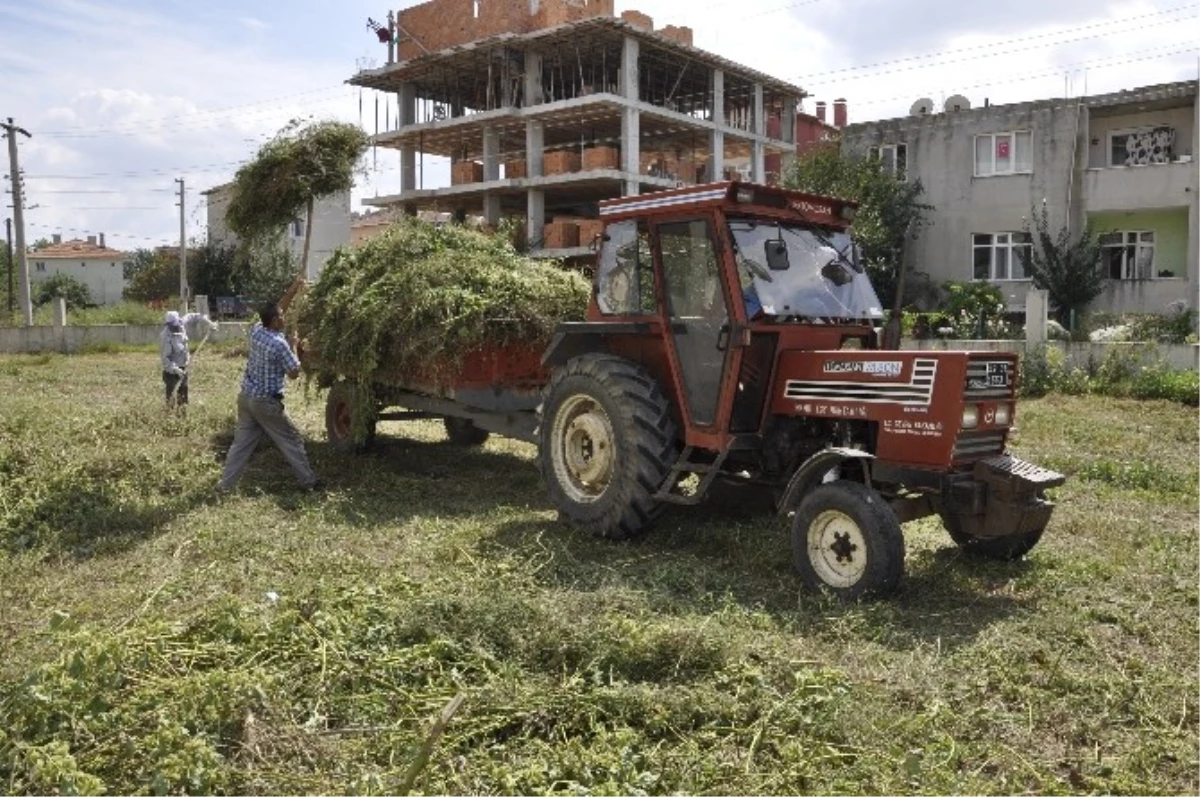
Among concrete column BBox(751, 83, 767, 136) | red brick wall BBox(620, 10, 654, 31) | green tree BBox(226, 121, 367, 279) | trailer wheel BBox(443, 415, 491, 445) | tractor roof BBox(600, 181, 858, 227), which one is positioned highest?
red brick wall BBox(620, 10, 654, 31)

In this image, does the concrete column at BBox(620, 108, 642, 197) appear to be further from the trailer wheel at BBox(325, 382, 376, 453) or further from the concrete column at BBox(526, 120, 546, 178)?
the trailer wheel at BBox(325, 382, 376, 453)

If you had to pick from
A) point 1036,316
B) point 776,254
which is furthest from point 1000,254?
point 776,254

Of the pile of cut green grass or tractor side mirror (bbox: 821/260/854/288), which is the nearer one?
tractor side mirror (bbox: 821/260/854/288)

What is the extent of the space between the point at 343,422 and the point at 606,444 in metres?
4.33

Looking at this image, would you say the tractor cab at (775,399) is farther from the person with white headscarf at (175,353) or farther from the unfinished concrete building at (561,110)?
the unfinished concrete building at (561,110)

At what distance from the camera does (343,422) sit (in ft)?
35.5

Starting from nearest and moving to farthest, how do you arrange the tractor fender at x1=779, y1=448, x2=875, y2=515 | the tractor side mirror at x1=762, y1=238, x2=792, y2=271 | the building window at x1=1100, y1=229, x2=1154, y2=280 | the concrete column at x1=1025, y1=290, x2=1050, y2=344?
1. the tractor fender at x1=779, y1=448, x2=875, y2=515
2. the tractor side mirror at x1=762, y1=238, x2=792, y2=271
3. the concrete column at x1=1025, y1=290, x2=1050, y2=344
4. the building window at x1=1100, y1=229, x2=1154, y2=280

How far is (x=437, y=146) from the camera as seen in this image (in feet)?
127

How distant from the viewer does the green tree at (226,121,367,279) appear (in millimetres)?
11156

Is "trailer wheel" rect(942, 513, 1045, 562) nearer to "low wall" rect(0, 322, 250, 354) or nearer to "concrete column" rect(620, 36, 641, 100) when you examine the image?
"low wall" rect(0, 322, 250, 354)

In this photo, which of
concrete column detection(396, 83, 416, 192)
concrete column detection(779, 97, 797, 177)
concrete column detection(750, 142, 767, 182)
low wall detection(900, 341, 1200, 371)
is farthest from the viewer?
concrete column detection(779, 97, 797, 177)

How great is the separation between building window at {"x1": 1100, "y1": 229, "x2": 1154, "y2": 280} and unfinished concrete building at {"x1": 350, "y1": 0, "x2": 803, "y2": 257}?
1268 cm

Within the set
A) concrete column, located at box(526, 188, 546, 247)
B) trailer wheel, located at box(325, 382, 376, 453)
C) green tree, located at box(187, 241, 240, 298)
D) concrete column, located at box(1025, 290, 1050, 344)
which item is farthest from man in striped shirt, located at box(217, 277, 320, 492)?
green tree, located at box(187, 241, 240, 298)

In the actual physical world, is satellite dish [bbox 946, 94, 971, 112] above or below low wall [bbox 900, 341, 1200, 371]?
above
